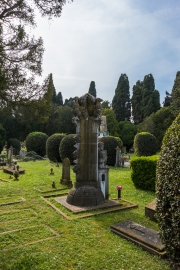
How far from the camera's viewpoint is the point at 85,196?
23.6 feet

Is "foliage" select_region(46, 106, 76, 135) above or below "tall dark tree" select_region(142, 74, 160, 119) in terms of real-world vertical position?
below

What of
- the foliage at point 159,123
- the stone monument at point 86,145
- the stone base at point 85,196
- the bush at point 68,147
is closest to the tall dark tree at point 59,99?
the foliage at point 159,123

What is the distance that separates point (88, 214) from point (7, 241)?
2517 mm

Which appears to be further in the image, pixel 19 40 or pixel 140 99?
pixel 140 99

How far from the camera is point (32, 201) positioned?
25.7ft

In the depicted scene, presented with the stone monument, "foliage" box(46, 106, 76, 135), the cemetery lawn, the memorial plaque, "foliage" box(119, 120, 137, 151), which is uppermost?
"foliage" box(46, 106, 76, 135)

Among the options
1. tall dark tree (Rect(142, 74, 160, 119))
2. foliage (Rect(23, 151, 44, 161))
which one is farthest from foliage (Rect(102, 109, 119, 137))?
foliage (Rect(23, 151, 44, 161))

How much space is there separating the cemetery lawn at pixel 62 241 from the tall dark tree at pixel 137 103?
39005mm

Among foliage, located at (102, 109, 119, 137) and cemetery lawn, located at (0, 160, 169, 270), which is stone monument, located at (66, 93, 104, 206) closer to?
cemetery lawn, located at (0, 160, 169, 270)

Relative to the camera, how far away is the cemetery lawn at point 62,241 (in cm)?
396

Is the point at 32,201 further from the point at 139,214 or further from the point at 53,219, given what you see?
the point at 139,214

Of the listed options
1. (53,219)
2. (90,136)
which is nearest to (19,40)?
(90,136)

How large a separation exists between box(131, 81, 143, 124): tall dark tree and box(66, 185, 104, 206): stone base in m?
39.2

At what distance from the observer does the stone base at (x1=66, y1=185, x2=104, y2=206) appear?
717cm
